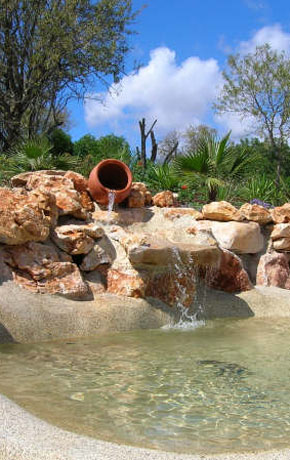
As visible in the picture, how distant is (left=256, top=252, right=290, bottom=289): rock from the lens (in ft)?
27.8

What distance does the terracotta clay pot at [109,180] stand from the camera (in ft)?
26.3

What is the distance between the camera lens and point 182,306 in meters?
6.77

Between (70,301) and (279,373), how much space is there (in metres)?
2.67

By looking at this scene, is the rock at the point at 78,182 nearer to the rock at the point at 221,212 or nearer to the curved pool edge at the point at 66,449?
the rock at the point at 221,212

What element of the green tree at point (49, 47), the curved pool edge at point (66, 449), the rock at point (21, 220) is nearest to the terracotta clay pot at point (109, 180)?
the rock at point (21, 220)

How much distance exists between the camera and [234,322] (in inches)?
260

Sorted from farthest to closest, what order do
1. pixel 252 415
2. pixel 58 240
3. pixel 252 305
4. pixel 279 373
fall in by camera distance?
pixel 252 305 < pixel 58 240 < pixel 279 373 < pixel 252 415

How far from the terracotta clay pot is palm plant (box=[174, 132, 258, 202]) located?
5.59 feet

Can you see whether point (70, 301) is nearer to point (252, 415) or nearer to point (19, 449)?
point (252, 415)

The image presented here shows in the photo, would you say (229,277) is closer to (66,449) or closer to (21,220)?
(21,220)

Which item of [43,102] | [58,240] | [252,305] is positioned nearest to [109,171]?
[58,240]

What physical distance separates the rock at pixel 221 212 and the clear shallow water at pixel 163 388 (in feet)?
10.3

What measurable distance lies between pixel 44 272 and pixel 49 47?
13.8 meters

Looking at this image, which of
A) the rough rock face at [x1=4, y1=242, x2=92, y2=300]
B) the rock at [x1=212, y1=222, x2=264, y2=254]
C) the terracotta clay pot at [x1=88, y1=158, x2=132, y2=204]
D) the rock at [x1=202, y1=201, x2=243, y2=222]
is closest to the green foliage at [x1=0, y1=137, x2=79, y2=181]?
the terracotta clay pot at [x1=88, y1=158, x2=132, y2=204]
